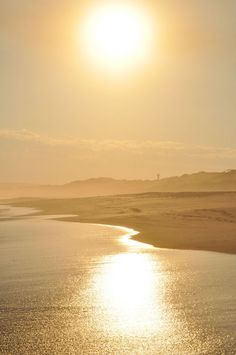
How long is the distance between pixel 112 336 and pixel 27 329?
1770mm

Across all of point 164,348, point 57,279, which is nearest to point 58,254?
point 57,279

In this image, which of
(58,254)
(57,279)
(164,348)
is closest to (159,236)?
(58,254)

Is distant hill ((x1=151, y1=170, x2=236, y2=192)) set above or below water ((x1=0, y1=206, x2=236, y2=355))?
above

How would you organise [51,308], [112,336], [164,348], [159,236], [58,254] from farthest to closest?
1. [159,236]
2. [58,254]
3. [51,308]
4. [112,336]
5. [164,348]

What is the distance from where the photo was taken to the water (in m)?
9.98

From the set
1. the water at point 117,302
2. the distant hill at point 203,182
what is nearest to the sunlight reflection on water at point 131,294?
the water at point 117,302

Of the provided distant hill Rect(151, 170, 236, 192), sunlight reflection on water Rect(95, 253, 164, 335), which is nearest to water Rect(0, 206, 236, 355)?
sunlight reflection on water Rect(95, 253, 164, 335)

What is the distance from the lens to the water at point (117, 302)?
998 cm

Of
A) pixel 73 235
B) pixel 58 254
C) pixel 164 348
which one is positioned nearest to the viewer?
pixel 164 348

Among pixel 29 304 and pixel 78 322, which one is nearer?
pixel 78 322

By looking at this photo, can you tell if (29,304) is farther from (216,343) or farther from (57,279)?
(216,343)

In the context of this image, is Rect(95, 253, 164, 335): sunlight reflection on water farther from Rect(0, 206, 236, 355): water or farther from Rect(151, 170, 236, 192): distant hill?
Rect(151, 170, 236, 192): distant hill

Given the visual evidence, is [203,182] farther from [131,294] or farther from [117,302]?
[117,302]

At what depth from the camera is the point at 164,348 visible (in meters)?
9.70
